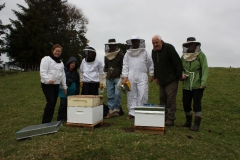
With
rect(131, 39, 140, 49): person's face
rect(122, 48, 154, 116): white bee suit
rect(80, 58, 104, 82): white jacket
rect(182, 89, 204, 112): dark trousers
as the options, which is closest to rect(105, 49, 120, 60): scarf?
rect(80, 58, 104, 82): white jacket

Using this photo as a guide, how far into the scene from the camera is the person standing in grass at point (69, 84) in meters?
7.32

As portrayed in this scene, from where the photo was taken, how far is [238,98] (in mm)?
12656

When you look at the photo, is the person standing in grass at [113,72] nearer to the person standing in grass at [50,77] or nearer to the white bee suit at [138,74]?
the white bee suit at [138,74]

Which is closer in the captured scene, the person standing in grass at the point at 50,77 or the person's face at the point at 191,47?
the person standing in grass at the point at 50,77

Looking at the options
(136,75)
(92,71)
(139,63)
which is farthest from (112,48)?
(136,75)

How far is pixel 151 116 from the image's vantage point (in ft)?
17.9

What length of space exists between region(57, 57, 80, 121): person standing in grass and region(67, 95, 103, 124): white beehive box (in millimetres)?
1391

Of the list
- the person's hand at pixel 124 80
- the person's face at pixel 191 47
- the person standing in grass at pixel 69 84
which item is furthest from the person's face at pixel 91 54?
the person's face at pixel 191 47

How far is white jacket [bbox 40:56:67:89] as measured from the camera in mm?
6238

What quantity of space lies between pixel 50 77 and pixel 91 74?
5.06 feet

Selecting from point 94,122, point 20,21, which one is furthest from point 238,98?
point 20,21

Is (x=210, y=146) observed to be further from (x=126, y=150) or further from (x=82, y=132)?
(x=82, y=132)

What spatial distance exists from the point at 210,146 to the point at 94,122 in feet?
9.04

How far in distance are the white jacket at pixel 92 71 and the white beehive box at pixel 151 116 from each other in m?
2.56
